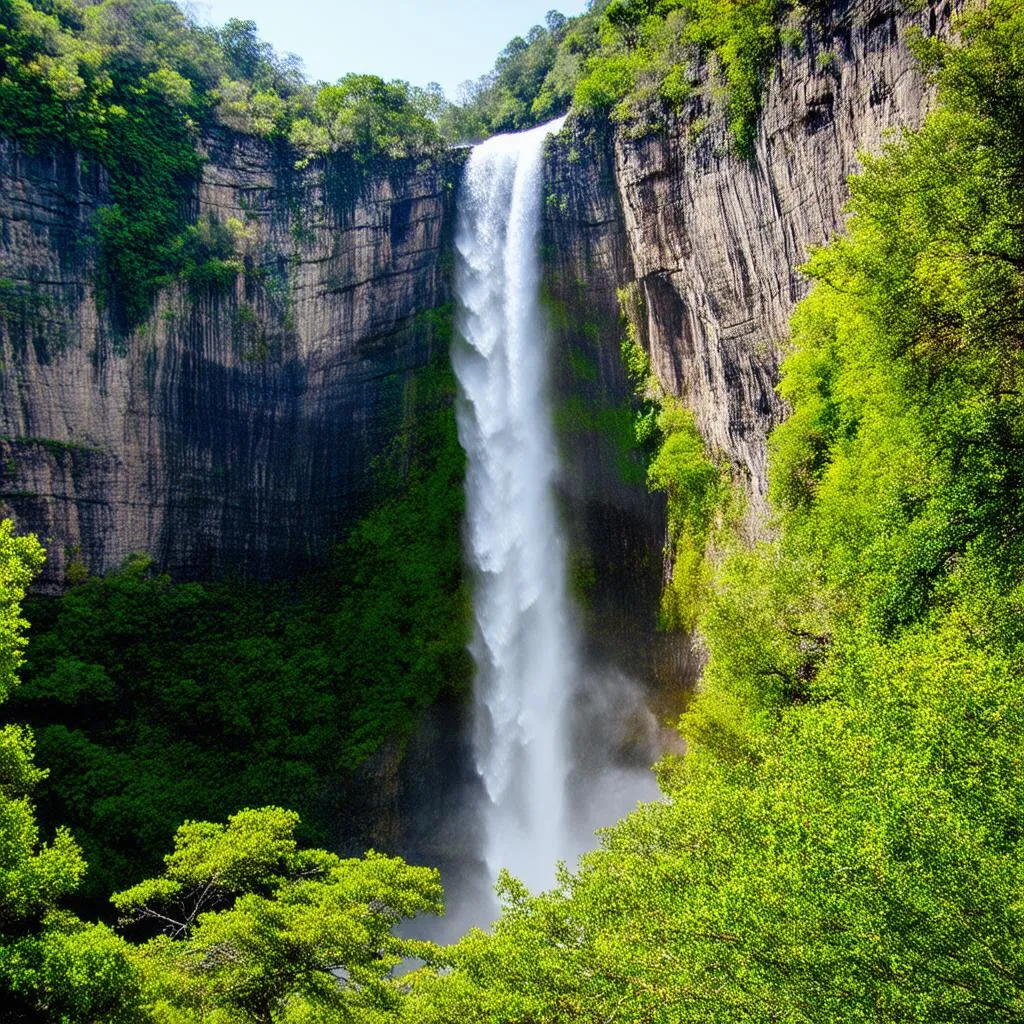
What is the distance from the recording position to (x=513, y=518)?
82.1ft

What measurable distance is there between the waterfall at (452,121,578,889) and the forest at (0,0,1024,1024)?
113cm

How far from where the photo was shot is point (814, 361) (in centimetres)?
1527

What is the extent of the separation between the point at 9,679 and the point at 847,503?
12735mm

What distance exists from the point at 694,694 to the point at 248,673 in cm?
1307

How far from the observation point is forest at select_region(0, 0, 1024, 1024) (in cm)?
637

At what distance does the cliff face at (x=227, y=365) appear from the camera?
21.2 m

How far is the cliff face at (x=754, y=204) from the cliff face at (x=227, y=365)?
7793 mm

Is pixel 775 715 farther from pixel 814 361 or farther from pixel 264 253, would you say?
pixel 264 253

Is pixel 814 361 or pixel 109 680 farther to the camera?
pixel 109 680

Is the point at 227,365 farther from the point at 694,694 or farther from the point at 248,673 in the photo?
the point at 694,694

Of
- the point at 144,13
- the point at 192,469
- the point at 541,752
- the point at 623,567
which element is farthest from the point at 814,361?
the point at 144,13

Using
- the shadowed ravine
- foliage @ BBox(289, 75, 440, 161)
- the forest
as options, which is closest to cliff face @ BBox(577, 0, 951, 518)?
the forest

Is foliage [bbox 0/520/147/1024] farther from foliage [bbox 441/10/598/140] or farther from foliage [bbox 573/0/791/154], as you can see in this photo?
foliage [bbox 441/10/598/140]

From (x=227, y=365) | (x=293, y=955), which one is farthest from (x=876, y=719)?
(x=227, y=365)
